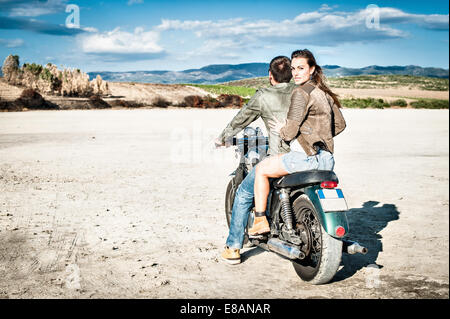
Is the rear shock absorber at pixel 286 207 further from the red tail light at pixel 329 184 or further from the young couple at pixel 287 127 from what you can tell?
the red tail light at pixel 329 184

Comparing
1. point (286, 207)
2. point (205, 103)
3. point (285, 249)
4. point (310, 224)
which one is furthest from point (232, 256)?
point (205, 103)

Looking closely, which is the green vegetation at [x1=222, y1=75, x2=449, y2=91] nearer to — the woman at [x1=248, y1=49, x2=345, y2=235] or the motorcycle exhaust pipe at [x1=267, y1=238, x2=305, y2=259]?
the motorcycle exhaust pipe at [x1=267, y1=238, x2=305, y2=259]

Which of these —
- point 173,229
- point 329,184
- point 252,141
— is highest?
point 252,141

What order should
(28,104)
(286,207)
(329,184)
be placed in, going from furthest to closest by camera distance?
A: (28,104), (286,207), (329,184)

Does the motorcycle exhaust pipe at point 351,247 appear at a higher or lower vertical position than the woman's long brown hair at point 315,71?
lower

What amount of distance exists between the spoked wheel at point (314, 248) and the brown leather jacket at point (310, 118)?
0.58 m

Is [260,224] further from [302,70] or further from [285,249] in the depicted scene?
[302,70]

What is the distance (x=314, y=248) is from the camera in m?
4.21

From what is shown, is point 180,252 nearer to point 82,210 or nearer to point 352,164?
point 82,210

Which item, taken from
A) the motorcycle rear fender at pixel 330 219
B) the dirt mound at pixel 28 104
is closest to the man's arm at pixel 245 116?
the motorcycle rear fender at pixel 330 219

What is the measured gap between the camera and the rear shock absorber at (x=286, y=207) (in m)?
4.31

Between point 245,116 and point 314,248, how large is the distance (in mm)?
1477

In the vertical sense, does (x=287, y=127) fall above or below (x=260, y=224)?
above

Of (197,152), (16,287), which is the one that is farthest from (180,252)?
(197,152)
